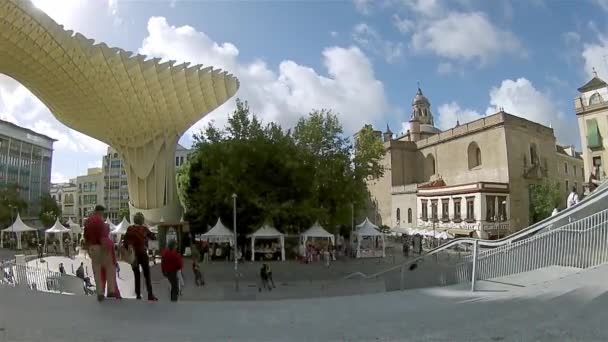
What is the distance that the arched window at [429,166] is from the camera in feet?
200

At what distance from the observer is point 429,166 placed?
61.4 metres

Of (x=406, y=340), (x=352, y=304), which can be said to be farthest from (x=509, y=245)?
(x=406, y=340)

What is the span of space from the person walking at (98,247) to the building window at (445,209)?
46364 millimetres

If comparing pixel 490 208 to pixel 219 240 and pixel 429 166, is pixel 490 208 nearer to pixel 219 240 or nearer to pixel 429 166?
pixel 429 166

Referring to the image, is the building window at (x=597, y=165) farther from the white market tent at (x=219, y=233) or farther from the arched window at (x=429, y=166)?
the white market tent at (x=219, y=233)

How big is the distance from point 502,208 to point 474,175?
6371 millimetres

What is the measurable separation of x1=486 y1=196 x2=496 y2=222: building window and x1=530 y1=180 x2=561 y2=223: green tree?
4.46 metres

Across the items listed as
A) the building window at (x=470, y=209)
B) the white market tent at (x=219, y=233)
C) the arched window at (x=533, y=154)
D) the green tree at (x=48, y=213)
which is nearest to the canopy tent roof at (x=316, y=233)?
the white market tent at (x=219, y=233)

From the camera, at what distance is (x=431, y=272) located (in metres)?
13.7

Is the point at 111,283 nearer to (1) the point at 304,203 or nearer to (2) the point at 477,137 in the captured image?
(1) the point at 304,203

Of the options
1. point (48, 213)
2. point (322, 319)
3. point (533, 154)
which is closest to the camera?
point (322, 319)

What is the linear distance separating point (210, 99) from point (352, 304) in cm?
3084

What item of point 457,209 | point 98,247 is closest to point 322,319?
point 98,247

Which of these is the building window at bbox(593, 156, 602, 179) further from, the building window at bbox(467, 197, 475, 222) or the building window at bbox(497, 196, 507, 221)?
the building window at bbox(467, 197, 475, 222)
